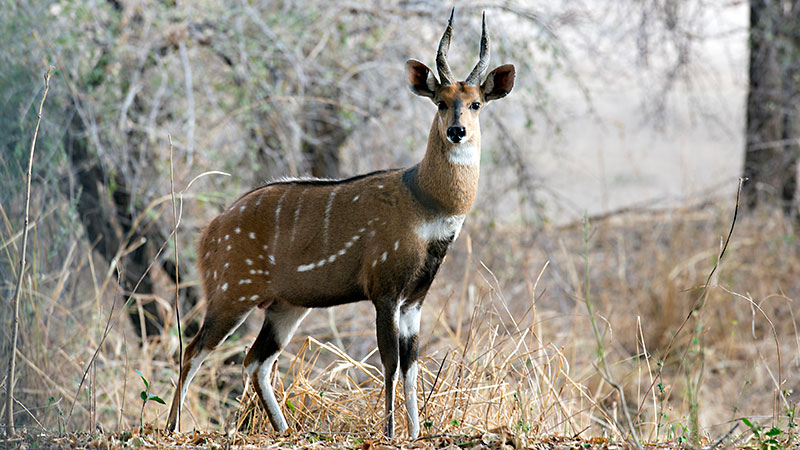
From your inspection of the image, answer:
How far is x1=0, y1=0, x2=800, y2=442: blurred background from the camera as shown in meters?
5.08

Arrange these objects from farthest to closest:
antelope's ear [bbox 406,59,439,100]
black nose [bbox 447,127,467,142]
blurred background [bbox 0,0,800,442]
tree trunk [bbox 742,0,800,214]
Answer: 1. tree trunk [bbox 742,0,800,214]
2. blurred background [bbox 0,0,800,442]
3. antelope's ear [bbox 406,59,439,100]
4. black nose [bbox 447,127,467,142]

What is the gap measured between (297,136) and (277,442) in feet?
12.7

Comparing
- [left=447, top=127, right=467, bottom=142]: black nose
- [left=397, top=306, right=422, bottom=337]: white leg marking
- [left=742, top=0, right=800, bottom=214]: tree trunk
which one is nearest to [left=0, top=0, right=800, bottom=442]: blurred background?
[left=742, top=0, right=800, bottom=214]: tree trunk

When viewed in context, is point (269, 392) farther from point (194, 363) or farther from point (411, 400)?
point (411, 400)

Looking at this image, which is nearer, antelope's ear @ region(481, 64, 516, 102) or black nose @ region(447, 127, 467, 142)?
black nose @ region(447, 127, 467, 142)

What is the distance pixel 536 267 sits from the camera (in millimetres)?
10344

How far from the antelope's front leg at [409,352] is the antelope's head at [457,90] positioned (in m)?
0.84

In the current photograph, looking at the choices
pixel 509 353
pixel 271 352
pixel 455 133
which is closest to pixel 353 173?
pixel 509 353

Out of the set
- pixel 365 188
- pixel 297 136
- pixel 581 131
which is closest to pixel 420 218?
pixel 365 188

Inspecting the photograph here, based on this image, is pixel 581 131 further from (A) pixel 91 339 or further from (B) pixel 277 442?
(B) pixel 277 442

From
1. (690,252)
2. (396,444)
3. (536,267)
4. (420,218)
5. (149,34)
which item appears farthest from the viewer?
(536,267)

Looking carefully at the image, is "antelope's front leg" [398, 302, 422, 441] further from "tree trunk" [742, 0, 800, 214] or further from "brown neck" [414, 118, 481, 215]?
"tree trunk" [742, 0, 800, 214]

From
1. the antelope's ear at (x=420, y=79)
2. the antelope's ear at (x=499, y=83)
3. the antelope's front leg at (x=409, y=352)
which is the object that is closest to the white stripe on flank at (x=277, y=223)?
the antelope's front leg at (x=409, y=352)

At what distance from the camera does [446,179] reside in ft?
12.5
